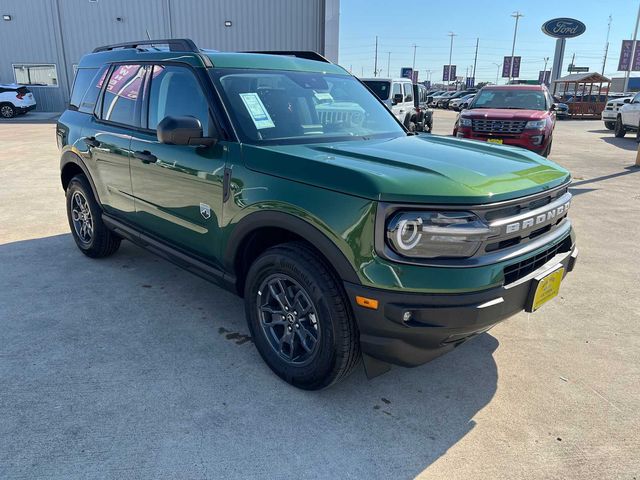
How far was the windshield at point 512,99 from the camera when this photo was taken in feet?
34.1

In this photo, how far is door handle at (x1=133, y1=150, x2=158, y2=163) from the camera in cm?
349

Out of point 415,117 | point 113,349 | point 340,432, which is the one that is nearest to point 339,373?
point 340,432

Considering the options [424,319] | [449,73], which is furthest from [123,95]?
[449,73]

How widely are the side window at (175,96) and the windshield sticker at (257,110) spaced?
0.87ft

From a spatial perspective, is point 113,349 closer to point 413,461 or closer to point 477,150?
point 413,461

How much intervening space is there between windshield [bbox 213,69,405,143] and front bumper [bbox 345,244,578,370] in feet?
4.04

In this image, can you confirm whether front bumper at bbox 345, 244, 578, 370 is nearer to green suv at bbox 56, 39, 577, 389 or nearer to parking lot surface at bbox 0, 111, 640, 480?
green suv at bbox 56, 39, 577, 389

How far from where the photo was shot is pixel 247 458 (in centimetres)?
229

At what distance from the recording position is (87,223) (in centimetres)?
477

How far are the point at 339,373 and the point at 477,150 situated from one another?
1666 millimetres

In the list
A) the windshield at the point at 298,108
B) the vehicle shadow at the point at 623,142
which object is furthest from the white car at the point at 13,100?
the vehicle shadow at the point at 623,142

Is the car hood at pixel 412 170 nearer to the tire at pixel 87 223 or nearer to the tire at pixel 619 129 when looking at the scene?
the tire at pixel 87 223

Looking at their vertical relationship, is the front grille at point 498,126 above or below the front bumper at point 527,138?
above

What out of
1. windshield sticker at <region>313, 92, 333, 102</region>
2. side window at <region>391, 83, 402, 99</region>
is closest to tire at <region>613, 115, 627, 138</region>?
side window at <region>391, 83, 402, 99</region>
